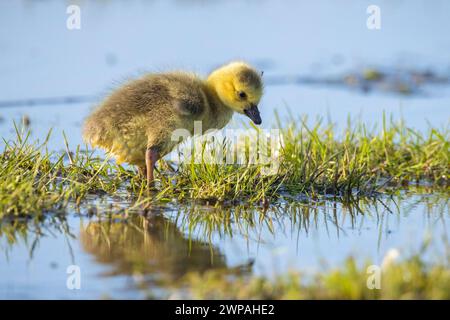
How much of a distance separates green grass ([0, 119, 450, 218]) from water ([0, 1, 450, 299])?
0.17 meters

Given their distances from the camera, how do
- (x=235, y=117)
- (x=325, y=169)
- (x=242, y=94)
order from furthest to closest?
(x=235, y=117) < (x=242, y=94) < (x=325, y=169)

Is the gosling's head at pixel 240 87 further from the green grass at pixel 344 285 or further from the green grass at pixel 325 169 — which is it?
the green grass at pixel 344 285

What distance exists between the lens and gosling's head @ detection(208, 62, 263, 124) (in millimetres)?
6340

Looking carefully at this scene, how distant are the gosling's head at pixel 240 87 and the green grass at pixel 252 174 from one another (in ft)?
1.00

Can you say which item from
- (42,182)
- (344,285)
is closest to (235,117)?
(42,182)

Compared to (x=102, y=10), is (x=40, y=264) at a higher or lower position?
lower

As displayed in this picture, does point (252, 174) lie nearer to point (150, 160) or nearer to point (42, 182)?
point (150, 160)

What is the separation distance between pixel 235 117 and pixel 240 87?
962 mm

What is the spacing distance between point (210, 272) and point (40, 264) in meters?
0.96

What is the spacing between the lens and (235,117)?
727 centimetres

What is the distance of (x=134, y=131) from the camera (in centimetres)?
614
